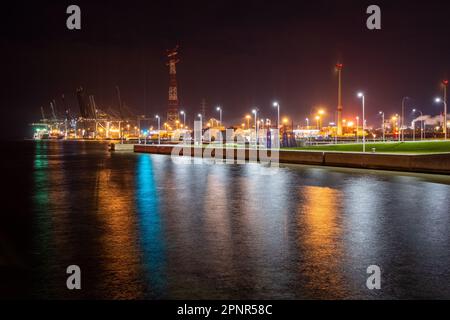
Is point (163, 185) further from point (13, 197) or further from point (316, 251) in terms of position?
point (316, 251)

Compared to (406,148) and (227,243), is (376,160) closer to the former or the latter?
(406,148)

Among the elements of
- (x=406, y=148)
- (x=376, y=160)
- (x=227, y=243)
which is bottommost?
(x=227, y=243)

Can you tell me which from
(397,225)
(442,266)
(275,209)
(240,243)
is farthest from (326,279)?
(275,209)

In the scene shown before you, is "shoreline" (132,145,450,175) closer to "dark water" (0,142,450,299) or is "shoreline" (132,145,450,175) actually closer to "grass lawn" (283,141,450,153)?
"dark water" (0,142,450,299)

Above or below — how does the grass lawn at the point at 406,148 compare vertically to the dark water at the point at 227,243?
above

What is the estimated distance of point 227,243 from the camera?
7965mm

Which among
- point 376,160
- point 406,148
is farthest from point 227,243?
point 406,148

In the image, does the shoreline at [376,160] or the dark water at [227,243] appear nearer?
the dark water at [227,243]

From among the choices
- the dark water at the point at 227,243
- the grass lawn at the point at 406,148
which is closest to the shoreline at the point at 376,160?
the dark water at the point at 227,243

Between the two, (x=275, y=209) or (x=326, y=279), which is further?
(x=275, y=209)

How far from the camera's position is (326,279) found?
5883mm

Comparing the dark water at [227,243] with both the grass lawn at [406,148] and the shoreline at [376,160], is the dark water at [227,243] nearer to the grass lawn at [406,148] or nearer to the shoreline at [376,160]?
the shoreline at [376,160]

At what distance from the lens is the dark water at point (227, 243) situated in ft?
18.5
